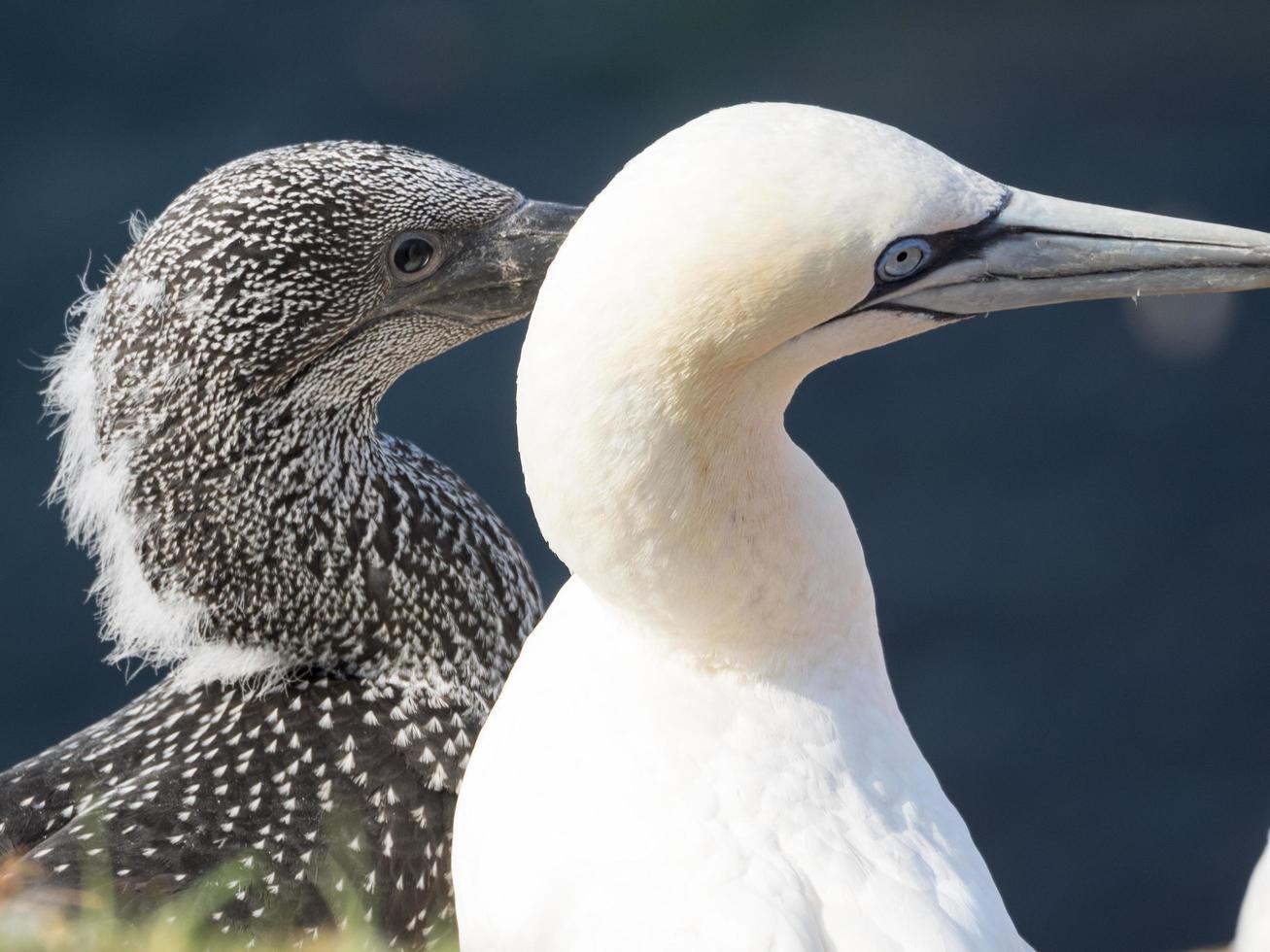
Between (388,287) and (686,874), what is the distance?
1.99 meters

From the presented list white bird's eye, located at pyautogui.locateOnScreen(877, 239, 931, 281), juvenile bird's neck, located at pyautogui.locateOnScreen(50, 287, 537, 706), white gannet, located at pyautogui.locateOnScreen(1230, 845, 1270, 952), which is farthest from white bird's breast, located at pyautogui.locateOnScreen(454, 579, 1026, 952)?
juvenile bird's neck, located at pyautogui.locateOnScreen(50, 287, 537, 706)

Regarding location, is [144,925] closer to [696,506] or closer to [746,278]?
[696,506]

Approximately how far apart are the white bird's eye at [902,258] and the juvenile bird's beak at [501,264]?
5.73 ft

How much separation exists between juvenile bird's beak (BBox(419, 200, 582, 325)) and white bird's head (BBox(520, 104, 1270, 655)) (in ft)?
5.40

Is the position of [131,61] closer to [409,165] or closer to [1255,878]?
[409,165]

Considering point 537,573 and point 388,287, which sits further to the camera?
point 537,573

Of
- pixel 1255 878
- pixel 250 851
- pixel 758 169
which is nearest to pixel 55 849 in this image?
pixel 250 851

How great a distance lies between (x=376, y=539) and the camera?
4.48 meters

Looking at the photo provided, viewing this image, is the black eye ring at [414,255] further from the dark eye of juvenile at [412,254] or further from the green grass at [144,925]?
the green grass at [144,925]

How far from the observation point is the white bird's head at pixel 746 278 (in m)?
2.55

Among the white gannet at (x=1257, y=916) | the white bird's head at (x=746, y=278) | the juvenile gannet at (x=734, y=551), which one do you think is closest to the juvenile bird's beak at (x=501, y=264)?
the juvenile gannet at (x=734, y=551)

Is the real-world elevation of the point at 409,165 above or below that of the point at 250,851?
above

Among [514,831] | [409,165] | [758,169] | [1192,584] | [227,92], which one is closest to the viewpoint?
[758,169]

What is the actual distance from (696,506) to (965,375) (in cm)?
511
